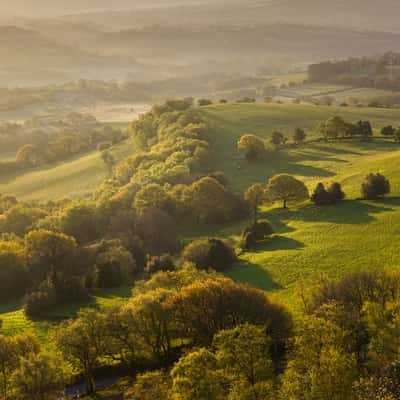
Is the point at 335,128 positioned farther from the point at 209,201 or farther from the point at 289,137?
the point at 209,201

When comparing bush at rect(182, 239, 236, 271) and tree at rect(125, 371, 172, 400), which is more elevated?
bush at rect(182, 239, 236, 271)

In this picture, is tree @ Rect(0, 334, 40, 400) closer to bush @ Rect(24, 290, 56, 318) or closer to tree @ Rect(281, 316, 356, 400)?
bush @ Rect(24, 290, 56, 318)

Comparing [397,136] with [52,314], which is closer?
[52,314]

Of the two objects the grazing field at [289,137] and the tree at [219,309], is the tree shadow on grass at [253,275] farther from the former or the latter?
the grazing field at [289,137]

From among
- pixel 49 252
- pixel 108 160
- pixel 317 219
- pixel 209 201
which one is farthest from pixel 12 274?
pixel 108 160

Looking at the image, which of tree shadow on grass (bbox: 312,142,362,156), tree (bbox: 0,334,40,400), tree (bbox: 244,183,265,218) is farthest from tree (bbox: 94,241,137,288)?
tree shadow on grass (bbox: 312,142,362,156)

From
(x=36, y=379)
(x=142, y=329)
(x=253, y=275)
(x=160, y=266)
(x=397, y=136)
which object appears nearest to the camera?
(x=36, y=379)

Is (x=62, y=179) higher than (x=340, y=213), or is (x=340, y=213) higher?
(x=340, y=213)
